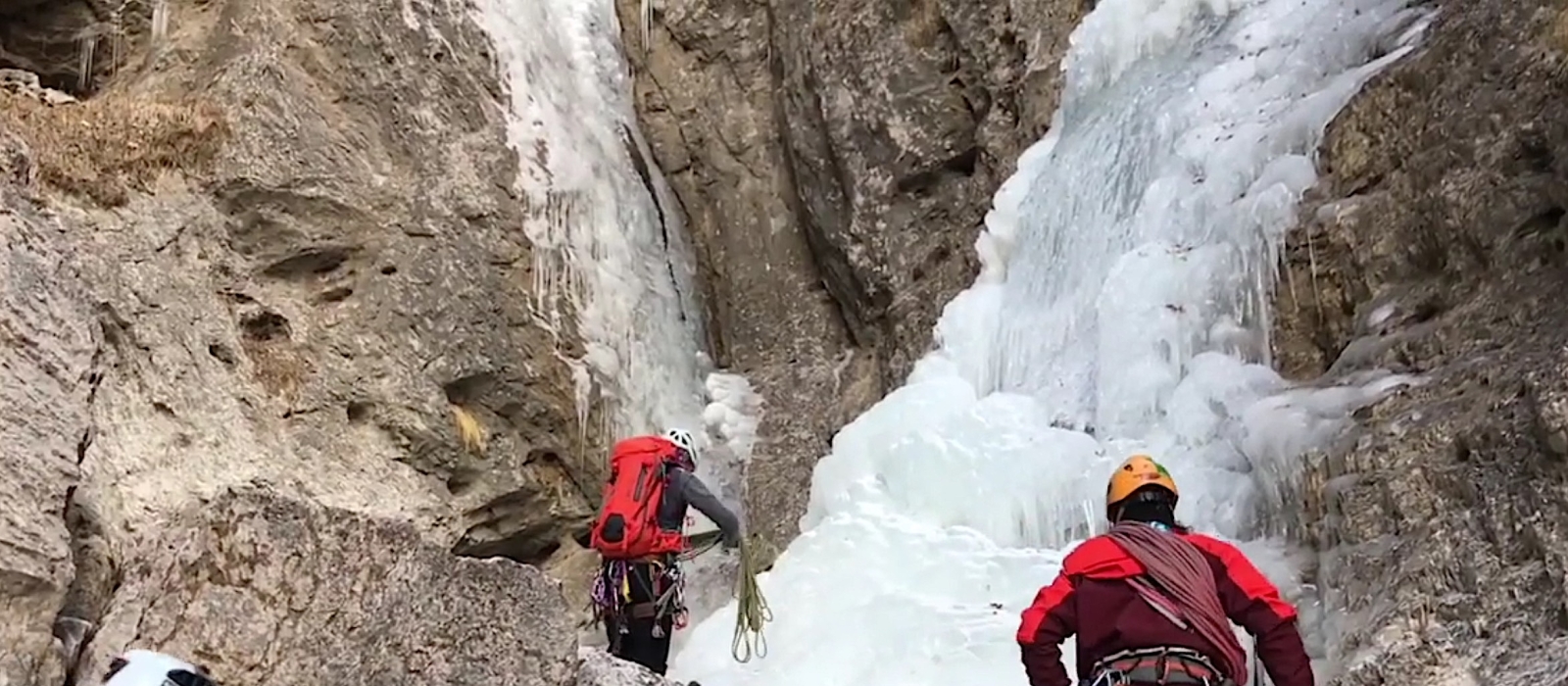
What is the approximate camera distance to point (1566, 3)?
5902 mm

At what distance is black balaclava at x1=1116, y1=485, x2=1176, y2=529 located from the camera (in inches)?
142

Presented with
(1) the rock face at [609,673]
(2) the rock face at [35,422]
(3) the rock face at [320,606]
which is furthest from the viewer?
(1) the rock face at [609,673]

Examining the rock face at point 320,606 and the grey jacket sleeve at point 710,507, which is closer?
the rock face at point 320,606

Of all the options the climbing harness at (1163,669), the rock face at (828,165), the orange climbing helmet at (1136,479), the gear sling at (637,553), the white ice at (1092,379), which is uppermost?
the rock face at (828,165)

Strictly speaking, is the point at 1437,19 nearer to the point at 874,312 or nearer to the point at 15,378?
the point at 874,312

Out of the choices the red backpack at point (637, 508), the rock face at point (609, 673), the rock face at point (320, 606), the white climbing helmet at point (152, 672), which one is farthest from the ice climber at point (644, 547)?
the white climbing helmet at point (152, 672)

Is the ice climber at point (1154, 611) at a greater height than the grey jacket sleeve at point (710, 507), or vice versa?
the grey jacket sleeve at point (710, 507)

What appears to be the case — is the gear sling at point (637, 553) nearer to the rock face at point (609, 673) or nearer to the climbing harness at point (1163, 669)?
the rock face at point (609, 673)

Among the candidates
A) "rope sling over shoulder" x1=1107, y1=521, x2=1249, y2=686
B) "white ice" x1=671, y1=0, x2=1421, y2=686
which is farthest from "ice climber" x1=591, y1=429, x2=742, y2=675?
"rope sling over shoulder" x1=1107, y1=521, x2=1249, y2=686

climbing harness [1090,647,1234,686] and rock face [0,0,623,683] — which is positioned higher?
rock face [0,0,623,683]

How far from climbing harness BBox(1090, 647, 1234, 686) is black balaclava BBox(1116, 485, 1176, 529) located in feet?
1.31

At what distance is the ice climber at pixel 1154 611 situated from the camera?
10.8ft

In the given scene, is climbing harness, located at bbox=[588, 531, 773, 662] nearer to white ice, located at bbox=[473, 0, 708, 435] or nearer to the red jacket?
the red jacket

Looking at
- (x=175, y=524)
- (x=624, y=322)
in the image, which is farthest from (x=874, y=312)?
(x=175, y=524)
